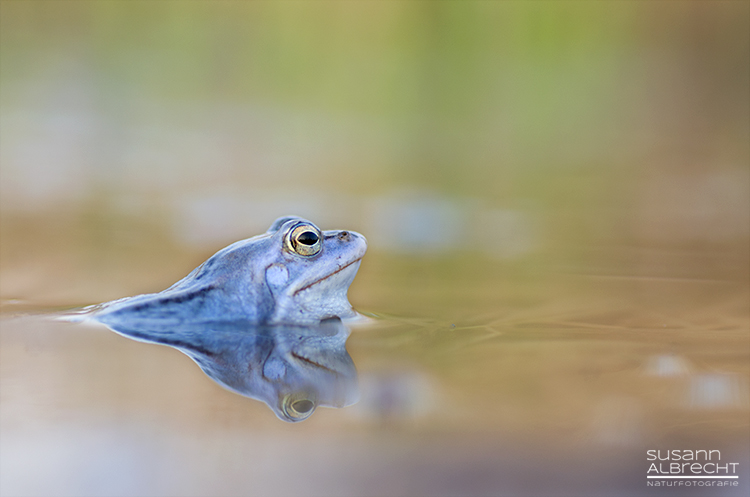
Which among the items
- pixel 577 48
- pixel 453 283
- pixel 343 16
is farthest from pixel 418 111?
pixel 453 283

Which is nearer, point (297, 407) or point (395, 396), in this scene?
point (297, 407)

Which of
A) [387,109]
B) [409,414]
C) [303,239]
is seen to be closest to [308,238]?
[303,239]

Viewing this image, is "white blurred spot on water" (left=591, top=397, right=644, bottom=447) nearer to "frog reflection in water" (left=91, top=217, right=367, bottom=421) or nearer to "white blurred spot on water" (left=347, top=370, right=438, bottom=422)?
"white blurred spot on water" (left=347, top=370, right=438, bottom=422)

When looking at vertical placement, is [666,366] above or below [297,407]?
above

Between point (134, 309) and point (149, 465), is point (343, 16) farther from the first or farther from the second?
point (149, 465)

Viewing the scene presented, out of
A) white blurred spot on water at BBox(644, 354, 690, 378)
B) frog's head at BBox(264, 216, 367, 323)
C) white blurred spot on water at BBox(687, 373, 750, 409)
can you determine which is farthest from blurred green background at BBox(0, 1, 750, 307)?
white blurred spot on water at BBox(687, 373, 750, 409)

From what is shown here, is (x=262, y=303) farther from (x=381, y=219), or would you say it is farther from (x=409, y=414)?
(x=381, y=219)
